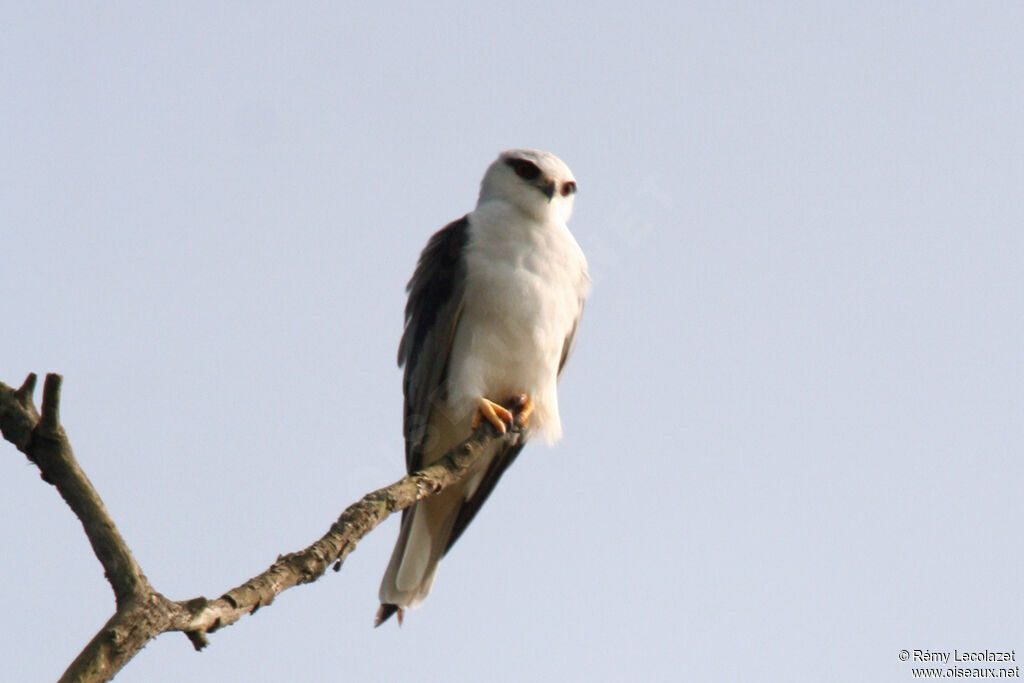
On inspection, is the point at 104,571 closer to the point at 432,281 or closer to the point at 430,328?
the point at 430,328

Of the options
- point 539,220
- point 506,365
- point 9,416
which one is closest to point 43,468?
point 9,416

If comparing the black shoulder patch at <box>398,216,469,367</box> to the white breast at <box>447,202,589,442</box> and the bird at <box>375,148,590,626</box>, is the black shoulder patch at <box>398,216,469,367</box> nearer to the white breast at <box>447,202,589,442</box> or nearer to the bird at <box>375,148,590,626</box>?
the bird at <box>375,148,590,626</box>

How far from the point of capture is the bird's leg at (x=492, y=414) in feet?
18.5

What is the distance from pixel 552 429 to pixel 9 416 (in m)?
3.95

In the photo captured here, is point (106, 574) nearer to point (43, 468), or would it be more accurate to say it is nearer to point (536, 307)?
point (43, 468)

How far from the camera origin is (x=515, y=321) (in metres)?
5.86

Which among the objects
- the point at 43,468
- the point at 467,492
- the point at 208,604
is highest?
the point at 467,492

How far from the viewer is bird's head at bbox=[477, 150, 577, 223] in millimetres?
6521

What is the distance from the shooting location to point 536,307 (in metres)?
5.86

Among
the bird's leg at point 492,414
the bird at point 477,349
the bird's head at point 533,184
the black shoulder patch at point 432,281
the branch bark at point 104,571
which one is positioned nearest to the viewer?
the branch bark at point 104,571

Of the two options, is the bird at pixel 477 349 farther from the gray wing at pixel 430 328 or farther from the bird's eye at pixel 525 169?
the bird's eye at pixel 525 169

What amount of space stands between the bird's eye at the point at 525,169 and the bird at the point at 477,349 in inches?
9.8

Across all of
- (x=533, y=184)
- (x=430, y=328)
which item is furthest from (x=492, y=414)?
(x=533, y=184)

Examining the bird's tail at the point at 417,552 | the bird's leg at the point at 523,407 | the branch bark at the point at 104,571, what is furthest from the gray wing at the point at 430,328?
the branch bark at the point at 104,571
